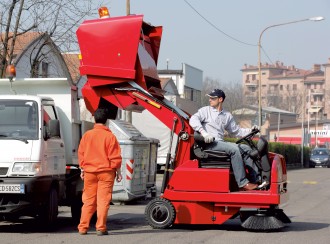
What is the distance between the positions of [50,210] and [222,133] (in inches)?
115

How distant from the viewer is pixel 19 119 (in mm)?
12445

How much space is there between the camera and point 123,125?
2164 cm

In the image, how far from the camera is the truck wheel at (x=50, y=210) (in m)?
12.2

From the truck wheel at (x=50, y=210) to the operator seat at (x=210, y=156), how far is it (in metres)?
2.25

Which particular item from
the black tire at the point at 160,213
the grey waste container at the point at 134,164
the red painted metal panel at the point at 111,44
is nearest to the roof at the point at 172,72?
the grey waste container at the point at 134,164

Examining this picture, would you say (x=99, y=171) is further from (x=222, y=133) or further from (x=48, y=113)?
(x=222, y=133)

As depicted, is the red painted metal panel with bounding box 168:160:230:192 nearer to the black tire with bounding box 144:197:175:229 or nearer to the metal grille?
the black tire with bounding box 144:197:175:229

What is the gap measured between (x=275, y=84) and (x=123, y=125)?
590 ft

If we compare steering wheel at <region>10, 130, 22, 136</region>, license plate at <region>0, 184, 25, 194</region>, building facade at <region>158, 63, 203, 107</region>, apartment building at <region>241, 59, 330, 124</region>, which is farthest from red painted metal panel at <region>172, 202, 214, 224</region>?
apartment building at <region>241, 59, 330, 124</region>

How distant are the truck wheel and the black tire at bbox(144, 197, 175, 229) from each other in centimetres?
142

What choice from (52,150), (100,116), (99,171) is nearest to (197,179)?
(99,171)

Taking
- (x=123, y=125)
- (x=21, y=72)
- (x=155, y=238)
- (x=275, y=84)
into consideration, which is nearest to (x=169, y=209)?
(x=155, y=238)

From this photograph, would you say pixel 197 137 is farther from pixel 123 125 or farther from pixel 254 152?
pixel 123 125

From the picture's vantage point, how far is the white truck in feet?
38.2
